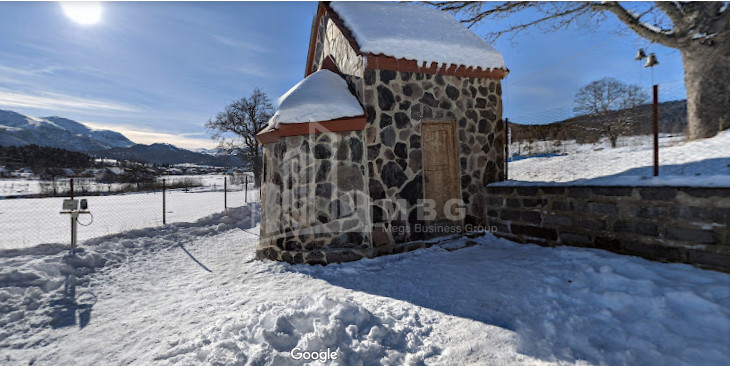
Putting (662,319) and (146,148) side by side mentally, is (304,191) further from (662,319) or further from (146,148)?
(146,148)

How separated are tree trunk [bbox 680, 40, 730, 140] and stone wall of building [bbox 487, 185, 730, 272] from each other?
500cm

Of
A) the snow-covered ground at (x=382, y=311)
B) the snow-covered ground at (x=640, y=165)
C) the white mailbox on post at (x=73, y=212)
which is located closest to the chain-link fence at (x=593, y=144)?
the snow-covered ground at (x=640, y=165)

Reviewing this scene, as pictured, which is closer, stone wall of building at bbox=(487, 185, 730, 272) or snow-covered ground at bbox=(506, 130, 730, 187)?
stone wall of building at bbox=(487, 185, 730, 272)

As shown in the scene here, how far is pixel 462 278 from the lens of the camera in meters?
3.64

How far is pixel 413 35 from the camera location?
17.0 ft

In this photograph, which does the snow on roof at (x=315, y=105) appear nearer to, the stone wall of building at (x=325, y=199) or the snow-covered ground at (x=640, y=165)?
the stone wall of building at (x=325, y=199)

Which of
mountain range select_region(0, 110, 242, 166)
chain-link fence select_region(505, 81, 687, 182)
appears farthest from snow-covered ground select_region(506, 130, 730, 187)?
mountain range select_region(0, 110, 242, 166)

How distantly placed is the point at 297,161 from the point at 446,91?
3.12 meters

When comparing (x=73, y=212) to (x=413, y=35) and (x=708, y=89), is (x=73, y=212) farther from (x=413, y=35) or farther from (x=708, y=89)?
(x=708, y=89)

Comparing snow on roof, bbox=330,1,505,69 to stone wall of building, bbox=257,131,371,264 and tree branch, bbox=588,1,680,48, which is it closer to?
stone wall of building, bbox=257,131,371,264

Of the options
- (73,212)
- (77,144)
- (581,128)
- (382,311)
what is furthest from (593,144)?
(77,144)

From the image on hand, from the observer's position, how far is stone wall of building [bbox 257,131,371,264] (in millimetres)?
4645

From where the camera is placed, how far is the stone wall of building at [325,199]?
4645 mm

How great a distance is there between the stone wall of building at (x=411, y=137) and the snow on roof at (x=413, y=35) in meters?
0.34
